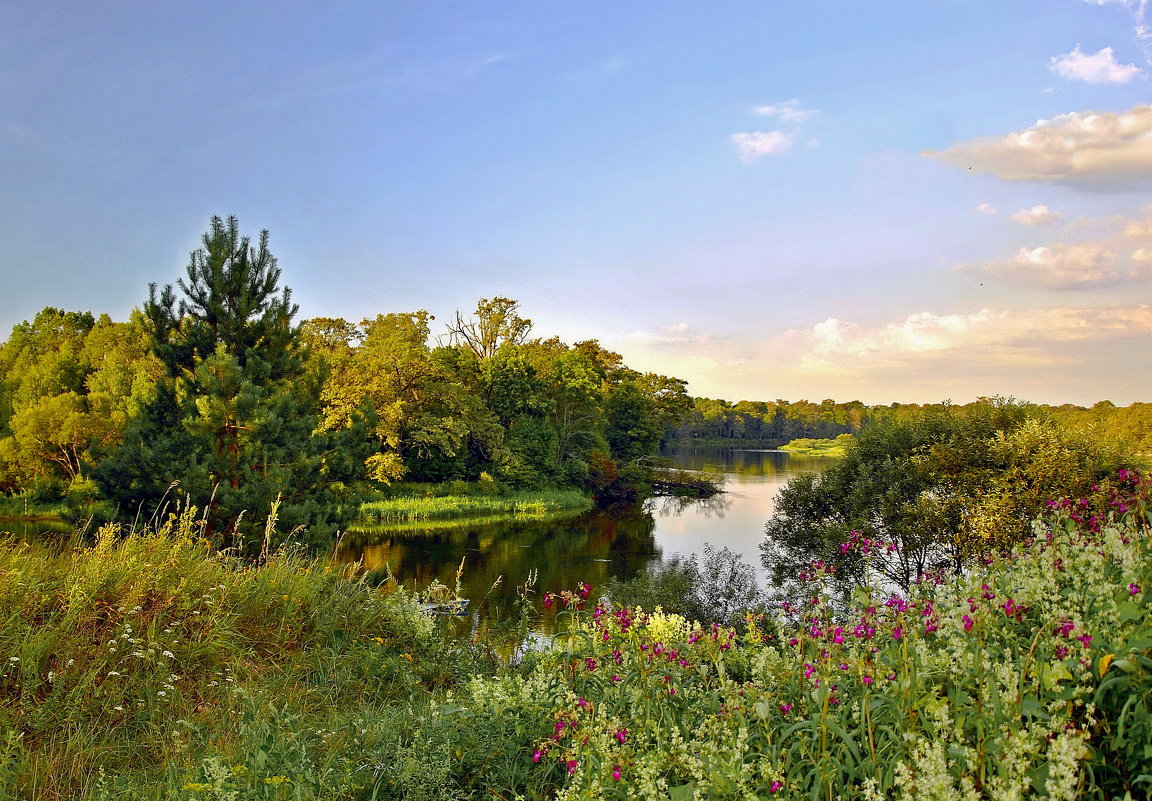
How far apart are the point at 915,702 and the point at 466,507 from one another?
28.3 metres

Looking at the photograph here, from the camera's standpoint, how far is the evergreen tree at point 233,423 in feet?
37.3

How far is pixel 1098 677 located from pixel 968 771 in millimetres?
619

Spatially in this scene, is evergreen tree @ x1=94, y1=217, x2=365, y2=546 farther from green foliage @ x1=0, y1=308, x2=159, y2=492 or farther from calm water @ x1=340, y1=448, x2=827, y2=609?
green foliage @ x1=0, y1=308, x2=159, y2=492

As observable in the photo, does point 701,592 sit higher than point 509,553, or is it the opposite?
point 701,592

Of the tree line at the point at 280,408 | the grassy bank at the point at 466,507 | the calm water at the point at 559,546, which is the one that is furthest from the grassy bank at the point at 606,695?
the grassy bank at the point at 466,507

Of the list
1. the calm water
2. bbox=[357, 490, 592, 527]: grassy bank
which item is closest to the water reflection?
the calm water

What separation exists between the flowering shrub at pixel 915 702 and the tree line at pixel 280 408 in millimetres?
5617

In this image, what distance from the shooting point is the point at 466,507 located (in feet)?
97.3

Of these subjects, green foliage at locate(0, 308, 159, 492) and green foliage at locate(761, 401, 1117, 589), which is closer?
green foliage at locate(761, 401, 1117, 589)

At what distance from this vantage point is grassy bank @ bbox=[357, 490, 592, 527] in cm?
2755

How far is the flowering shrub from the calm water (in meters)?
10.8

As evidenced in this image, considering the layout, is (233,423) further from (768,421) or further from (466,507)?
(768,421)

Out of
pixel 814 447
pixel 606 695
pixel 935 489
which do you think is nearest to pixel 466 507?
pixel 935 489

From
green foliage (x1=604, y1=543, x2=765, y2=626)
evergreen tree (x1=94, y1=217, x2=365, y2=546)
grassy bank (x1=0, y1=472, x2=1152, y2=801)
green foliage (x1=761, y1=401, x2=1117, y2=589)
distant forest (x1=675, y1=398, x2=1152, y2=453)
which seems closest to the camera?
grassy bank (x1=0, y1=472, x2=1152, y2=801)
